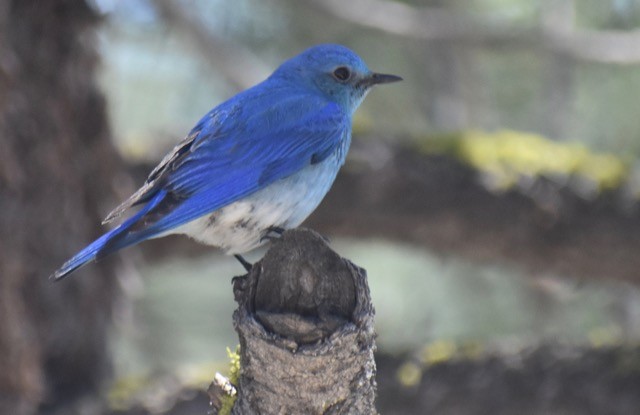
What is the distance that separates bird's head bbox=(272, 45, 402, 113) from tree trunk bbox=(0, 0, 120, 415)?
1.47 meters

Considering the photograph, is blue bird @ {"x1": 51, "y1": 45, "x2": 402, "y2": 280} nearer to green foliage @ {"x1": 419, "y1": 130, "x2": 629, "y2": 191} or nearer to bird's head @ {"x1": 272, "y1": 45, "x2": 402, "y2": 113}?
bird's head @ {"x1": 272, "y1": 45, "x2": 402, "y2": 113}

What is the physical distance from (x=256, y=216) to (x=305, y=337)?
3.42 ft

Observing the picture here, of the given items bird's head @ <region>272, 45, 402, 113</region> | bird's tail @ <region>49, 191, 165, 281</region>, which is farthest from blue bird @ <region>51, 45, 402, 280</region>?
bird's head @ <region>272, 45, 402, 113</region>

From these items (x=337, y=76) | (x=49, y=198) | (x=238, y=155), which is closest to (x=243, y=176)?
(x=238, y=155)

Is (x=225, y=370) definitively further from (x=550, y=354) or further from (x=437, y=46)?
(x=437, y=46)

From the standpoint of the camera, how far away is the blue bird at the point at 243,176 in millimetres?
3395

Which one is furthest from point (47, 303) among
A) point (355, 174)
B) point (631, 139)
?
point (631, 139)

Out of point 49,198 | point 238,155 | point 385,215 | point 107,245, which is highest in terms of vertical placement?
point 385,215

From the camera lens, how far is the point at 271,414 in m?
2.64

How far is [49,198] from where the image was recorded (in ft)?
17.6

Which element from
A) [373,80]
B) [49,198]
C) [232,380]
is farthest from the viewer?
[49,198]

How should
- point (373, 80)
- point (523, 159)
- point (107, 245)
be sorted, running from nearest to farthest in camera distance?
point (107, 245) → point (373, 80) → point (523, 159)

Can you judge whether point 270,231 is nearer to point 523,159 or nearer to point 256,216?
point 256,216

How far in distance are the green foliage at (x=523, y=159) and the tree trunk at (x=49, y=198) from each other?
1.76 m
